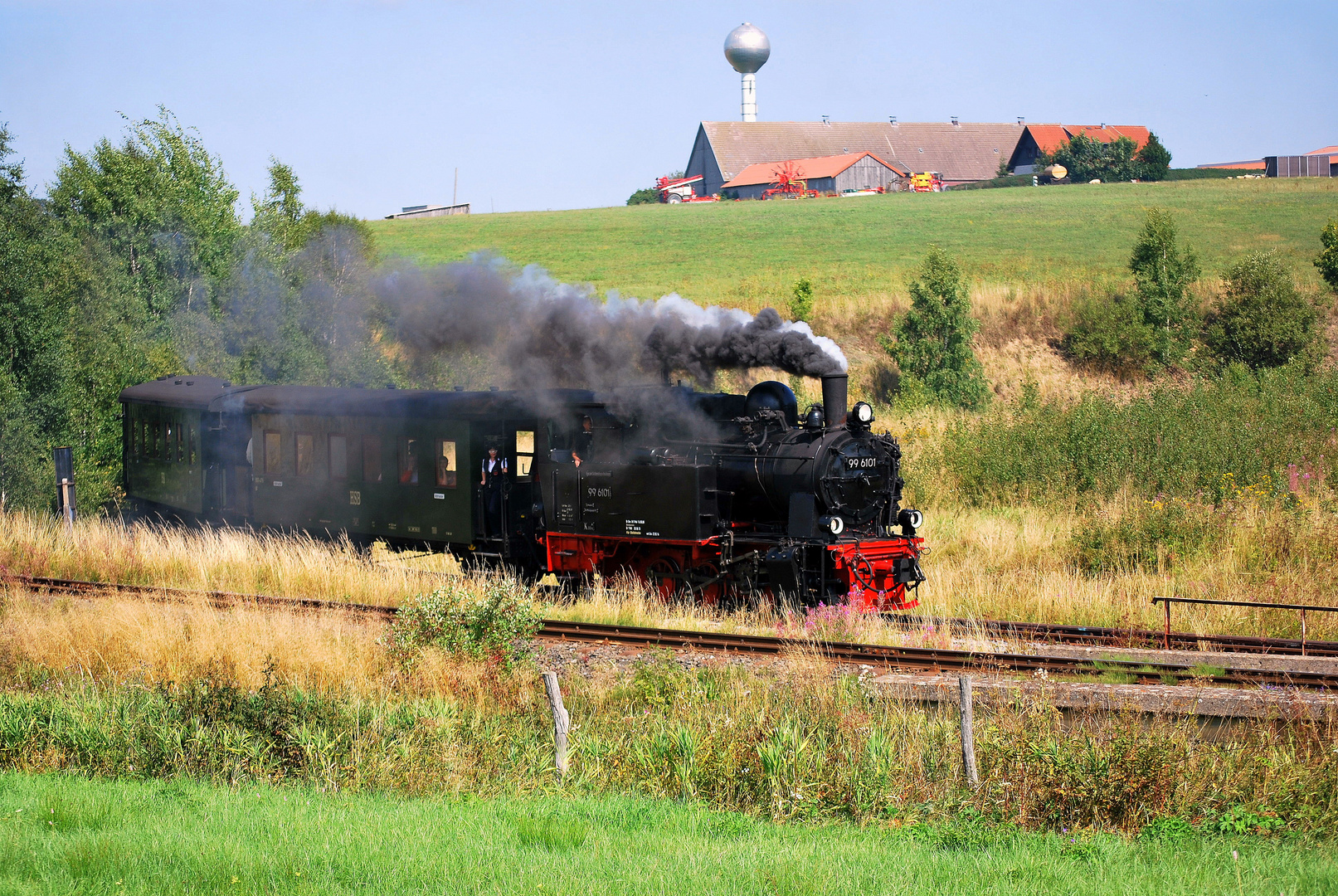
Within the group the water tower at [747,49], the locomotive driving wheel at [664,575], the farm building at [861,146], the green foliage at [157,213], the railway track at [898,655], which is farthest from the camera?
the water tower at [747,49]

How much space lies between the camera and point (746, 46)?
11875 centimetres

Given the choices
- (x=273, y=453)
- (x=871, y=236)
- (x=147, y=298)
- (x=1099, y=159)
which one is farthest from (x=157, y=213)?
(x=1099, y=159)

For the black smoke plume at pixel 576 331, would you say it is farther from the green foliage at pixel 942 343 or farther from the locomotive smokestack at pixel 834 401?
the green foliage at pixel 942 343

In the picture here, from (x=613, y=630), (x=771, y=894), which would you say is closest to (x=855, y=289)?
(x=613, y=630)

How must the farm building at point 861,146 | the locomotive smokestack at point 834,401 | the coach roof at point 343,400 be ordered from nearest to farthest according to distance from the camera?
the locomotive smokestack at point 834,401
the coach roof at point 343,400
the farm building at point 861,146

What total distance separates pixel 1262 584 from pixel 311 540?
43.4ft

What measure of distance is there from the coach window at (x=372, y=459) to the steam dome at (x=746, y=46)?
4362 inches

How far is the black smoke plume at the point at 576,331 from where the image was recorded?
1382 centimetres

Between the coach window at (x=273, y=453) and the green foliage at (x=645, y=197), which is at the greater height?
the green foliage at (x=645, y=197)

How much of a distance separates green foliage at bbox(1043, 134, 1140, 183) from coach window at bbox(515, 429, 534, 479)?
7476 centimetres

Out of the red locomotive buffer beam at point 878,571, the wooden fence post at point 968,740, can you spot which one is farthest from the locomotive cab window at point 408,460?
the wooden fence post at point 968,740

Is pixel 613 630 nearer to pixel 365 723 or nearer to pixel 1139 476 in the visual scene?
pixel 365 723

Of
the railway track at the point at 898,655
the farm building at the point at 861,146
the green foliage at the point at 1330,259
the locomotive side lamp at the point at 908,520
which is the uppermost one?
the farm building at the point at 861,146

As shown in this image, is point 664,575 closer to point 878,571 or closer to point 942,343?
point 878,571
